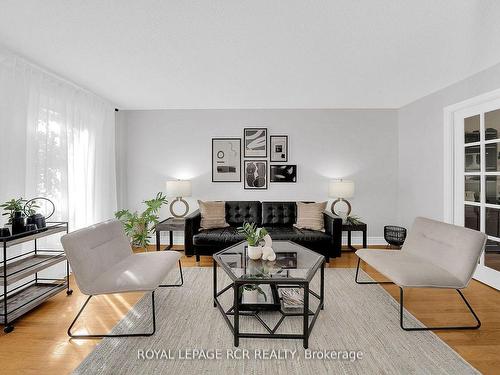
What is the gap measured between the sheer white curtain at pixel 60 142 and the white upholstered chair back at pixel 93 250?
3.35 feet

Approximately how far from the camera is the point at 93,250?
222 centimetres

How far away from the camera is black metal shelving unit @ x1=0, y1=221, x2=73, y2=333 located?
6.80ft

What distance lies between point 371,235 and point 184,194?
3.40 metres

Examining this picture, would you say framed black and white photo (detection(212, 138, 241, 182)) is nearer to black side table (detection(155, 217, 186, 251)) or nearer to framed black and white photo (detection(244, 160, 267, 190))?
framed black and white photo (detection(244, 160, 267, 190))

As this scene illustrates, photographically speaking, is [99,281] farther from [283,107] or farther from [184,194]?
[283,107]

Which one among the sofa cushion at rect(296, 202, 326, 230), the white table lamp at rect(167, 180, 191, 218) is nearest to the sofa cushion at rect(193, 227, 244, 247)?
the white table lamp at rect(167, 180, 191, 218)

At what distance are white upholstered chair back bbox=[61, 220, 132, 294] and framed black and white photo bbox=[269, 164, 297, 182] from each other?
2.69 meters

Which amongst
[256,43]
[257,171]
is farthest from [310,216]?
[256,43]

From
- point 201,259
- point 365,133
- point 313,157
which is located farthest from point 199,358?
point 365,133

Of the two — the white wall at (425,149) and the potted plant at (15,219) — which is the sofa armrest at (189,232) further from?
the white wall at (425,149)

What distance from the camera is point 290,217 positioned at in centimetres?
418

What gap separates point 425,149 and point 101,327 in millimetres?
4635

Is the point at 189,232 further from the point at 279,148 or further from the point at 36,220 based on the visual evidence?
the point at 279,148

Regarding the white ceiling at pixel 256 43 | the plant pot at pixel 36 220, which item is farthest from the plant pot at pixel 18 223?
the white ceiling at pixel 256 43
